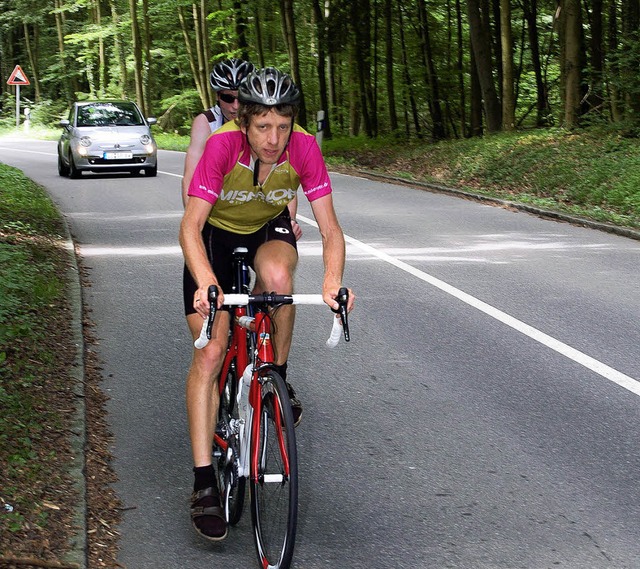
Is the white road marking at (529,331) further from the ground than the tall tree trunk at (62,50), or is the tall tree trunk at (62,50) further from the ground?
the tall tree trunk at (62,50)

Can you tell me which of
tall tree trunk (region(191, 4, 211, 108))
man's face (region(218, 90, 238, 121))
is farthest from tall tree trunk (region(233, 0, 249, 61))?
man's face (region(218, 90, 238, 121))

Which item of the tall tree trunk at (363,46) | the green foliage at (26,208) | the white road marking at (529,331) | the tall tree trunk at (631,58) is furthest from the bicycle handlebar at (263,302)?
the tall tree trunk at (363,46)

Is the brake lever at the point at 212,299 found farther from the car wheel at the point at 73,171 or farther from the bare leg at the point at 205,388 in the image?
the car wheel at the point at 73,171

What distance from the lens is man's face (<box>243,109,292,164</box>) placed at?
431 cm

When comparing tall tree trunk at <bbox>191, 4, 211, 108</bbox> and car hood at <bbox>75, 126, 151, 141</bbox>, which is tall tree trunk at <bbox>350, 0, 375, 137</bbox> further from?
car hood at <bbox>75, 126, 151, 141</bbox>

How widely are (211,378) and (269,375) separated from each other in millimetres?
575

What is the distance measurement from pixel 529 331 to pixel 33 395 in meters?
4.13

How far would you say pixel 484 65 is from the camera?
27.3 metres

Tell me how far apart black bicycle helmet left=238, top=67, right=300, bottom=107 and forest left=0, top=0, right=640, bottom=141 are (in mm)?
18357

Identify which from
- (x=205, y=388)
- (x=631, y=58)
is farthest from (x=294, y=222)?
(x=631, y=58)

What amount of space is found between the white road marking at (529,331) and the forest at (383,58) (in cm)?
1172

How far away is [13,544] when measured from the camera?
4.17 m

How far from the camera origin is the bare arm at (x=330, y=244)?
13.9 feet

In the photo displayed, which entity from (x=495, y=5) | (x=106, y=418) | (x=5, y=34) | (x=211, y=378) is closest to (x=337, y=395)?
(x=106, y=418)
